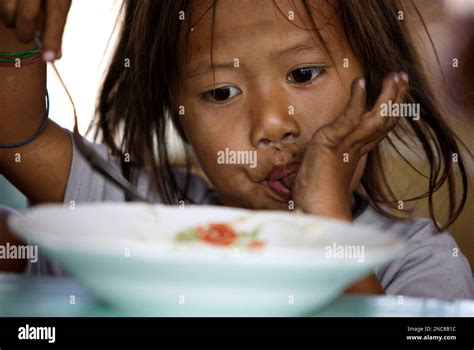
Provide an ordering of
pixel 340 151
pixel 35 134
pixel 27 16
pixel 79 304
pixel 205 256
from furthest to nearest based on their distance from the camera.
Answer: pixel 35 134
pixel 340 151
pixel 27 16
pixel 79 304
pixel 205 256

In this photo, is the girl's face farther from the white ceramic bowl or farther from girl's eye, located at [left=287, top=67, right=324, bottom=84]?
the white ceramic bowl

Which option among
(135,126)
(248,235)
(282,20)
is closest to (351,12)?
(282,20)

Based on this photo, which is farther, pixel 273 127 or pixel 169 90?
pixel 169 90

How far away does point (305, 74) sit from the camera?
0.91 meters

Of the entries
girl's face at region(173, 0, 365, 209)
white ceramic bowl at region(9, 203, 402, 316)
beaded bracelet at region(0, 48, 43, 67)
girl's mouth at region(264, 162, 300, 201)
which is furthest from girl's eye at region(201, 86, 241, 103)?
white ceramic bowl at region(9, 203, 402, 316)

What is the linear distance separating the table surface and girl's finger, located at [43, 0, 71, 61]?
24 cm

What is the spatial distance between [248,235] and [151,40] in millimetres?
527

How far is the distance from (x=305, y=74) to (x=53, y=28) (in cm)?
35

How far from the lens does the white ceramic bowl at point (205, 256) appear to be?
45 cm

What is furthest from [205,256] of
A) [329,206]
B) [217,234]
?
[329,206]

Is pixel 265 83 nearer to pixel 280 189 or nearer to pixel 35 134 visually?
pixel 280 189

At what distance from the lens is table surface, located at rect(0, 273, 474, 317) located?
544mm

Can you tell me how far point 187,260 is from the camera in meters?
0.44
